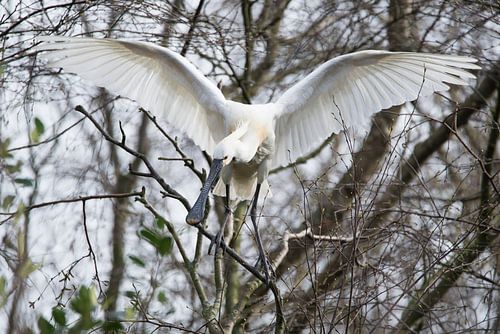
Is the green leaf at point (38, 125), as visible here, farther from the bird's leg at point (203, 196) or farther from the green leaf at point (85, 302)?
the green leaf at point (85, 302)

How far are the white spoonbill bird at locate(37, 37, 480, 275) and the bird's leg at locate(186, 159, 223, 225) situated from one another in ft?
0.03

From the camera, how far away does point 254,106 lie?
19.4ft

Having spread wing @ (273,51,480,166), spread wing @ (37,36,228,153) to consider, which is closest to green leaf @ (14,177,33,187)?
spread wing @ (37,36,228,153)

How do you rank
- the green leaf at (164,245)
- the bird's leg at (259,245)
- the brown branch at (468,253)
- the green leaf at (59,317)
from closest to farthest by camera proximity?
1. the green leaf at (59,317)
2. the brown branch at (468,253)
3. the green leaf at (164,245)
4. the bird's leg at (259,245)

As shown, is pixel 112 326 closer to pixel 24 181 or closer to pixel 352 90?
pixel 24 181

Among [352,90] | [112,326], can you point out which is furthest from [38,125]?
[352,90]

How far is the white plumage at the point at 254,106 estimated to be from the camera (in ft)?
18.8

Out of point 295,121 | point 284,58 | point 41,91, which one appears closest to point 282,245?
point 295,121

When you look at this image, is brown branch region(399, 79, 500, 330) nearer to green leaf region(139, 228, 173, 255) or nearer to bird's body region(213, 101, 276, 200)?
green leaf region(139, 228, 173, 255)

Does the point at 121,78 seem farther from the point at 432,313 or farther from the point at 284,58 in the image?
the point at 432,313

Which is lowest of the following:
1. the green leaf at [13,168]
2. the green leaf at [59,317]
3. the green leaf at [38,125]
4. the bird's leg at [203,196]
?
the bird's leg at [203,196]

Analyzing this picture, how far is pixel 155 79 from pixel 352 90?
1.38 metres

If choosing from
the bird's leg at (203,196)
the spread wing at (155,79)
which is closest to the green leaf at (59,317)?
the bird's leg at (203,196)

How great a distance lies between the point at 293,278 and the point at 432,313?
846 mm
